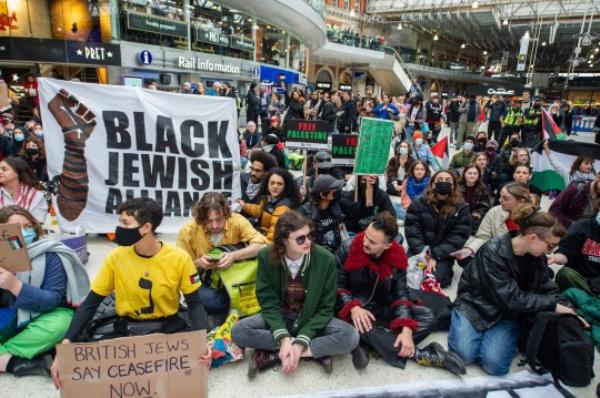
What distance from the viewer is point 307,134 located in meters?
6.18

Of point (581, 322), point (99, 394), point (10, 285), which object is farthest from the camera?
point (581, 322)

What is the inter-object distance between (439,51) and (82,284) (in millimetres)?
49592

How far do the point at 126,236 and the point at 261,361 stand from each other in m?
1.28

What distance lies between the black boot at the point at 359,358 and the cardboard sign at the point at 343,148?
3123 millimetres

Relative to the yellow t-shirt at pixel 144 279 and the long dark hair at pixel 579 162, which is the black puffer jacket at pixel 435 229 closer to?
the yellow t-shirt at pixel 144 279

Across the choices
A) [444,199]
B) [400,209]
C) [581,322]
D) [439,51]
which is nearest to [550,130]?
[400,209]

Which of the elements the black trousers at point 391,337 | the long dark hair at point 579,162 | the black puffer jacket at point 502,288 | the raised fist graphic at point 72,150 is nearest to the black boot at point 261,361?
the black trousers at point 391,337

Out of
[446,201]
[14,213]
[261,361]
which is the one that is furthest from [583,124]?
[14,213]

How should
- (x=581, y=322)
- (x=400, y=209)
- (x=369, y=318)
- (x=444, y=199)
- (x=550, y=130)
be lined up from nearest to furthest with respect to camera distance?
(x=581, y=322), (x=369, y=318), (x=444, y=199), (x=400, y=209), (x=550, y=130)

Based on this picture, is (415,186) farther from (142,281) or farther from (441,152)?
(142,281)

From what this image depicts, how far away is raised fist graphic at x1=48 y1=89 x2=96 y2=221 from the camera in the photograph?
4.30 metres

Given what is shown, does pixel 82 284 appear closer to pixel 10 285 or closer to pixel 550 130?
pixel 10 285

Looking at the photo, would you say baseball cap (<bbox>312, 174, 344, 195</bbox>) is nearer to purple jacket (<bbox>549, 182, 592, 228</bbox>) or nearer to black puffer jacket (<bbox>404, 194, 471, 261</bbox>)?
black puffer jacket (<bbox>404, 194, 471, 261</bbox>)

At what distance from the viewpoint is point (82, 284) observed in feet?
9.48
